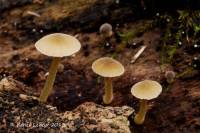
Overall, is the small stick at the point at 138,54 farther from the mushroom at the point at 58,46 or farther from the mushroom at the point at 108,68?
the mushroom at the point at 58,46

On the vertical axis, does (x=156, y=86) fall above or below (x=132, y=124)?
above

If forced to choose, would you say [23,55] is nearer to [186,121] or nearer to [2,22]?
[2,22]

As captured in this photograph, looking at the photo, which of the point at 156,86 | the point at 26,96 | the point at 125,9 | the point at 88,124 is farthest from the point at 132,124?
the point at 125,9

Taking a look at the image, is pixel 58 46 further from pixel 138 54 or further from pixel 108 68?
pixel 138 54

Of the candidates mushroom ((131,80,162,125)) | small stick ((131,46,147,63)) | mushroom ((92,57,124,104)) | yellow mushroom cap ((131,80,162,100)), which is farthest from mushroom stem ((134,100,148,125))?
small stick ((131,46,147,63))

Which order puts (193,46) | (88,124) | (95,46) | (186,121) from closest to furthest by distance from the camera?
(88,124)
(186,121)
(193,46)
(95,46)

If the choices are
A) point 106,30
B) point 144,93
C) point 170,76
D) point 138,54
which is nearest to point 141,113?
point 144,93

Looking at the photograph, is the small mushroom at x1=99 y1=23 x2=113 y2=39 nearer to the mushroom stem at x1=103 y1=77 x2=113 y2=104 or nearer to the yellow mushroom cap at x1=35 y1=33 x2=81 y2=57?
the mushroom stem at x1=103 y1=77 x2=113 y2=104
